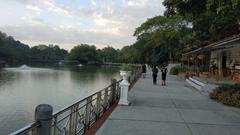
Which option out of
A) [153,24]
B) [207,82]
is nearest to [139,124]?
[207,82]

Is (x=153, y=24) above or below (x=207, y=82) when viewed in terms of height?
above

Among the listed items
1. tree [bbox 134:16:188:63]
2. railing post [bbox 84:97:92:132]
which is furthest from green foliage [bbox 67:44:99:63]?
railing post [bbox 84:97:92:132]

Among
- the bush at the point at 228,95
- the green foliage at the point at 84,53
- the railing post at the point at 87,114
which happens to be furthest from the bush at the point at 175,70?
the green foliage at the point at 84,53

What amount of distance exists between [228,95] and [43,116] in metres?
12.9

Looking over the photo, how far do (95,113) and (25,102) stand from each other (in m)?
22.6

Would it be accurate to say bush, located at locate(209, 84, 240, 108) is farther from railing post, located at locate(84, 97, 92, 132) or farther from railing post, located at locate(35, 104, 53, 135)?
railing post, located at locate(35, 104, 53, 135)

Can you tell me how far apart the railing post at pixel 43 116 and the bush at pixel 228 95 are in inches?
457

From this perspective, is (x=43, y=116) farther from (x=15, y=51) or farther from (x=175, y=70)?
(x=15, y=51)

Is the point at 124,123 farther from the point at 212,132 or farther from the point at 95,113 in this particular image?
the point at 212,132

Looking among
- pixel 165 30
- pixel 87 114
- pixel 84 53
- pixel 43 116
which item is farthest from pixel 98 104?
pixel 84 53

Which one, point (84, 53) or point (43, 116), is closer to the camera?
point (43, 116)

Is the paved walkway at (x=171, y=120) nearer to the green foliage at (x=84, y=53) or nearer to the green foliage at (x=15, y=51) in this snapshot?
the green foliage at (x=15, y=51)

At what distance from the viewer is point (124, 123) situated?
1050 cm

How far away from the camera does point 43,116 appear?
534 cm
